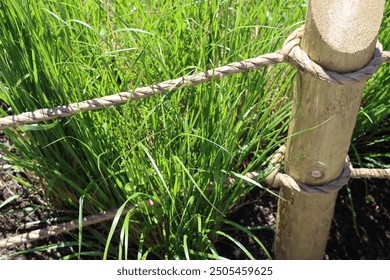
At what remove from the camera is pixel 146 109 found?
4.47ft

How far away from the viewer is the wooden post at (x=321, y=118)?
1110 mm

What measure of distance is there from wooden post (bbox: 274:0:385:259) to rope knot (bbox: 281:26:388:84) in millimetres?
12

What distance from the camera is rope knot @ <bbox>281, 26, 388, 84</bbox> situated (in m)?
1.14

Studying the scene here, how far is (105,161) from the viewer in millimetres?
1458

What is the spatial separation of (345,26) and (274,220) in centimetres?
75

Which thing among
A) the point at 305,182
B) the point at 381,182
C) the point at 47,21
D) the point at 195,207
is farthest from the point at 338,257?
the point at 47,21

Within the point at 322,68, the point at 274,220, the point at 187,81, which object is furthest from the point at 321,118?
the point at 274,220

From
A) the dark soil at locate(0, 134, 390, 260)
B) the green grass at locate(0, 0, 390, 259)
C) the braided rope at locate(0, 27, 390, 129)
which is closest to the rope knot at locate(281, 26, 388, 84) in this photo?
the braided rope at locate(0, 27, 390, 129)

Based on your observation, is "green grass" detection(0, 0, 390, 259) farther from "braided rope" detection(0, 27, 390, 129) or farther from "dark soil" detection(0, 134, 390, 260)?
"dark soil" detection(0, 134, 390, 260)

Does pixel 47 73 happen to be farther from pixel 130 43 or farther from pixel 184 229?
pixel 184 229

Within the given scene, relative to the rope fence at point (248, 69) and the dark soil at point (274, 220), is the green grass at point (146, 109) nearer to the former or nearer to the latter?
the rope fence at point (248, 69)
